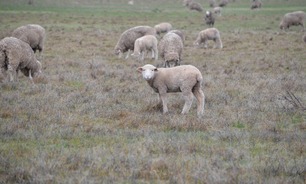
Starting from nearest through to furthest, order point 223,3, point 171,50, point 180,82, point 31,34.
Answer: point 180,82, point 171,50, point 31,34, point 223,3

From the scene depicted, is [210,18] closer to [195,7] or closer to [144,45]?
[195,7]

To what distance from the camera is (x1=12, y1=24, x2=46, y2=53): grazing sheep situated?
720 inches

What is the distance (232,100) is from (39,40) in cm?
1043

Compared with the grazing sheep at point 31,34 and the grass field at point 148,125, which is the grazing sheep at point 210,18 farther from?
the grazing sheep at point 31,34

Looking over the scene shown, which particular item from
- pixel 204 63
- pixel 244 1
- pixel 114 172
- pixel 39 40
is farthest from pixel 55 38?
pixel 244 1

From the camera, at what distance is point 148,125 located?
9.10 meters

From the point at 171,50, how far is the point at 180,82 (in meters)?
6.91

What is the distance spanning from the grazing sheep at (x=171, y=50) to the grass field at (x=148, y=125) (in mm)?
1187

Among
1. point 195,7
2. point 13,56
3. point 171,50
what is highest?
point 13,56

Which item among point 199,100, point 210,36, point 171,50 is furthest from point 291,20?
point 199,100

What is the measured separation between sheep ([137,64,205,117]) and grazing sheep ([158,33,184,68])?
6.18 m

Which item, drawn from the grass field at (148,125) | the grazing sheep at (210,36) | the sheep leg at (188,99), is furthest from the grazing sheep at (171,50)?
the sheep leg at (188,99)

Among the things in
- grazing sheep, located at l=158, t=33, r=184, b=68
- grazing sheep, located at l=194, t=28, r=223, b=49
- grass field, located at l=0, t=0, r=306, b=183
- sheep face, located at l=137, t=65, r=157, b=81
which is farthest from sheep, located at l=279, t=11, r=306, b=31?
sheep face, located at l=137, t=65, r=157, b=81

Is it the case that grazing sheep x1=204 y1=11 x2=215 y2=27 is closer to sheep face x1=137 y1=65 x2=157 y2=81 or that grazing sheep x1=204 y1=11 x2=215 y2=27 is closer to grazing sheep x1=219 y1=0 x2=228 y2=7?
grazing sheep x1=219 y1=0 x2=228 y2=7
